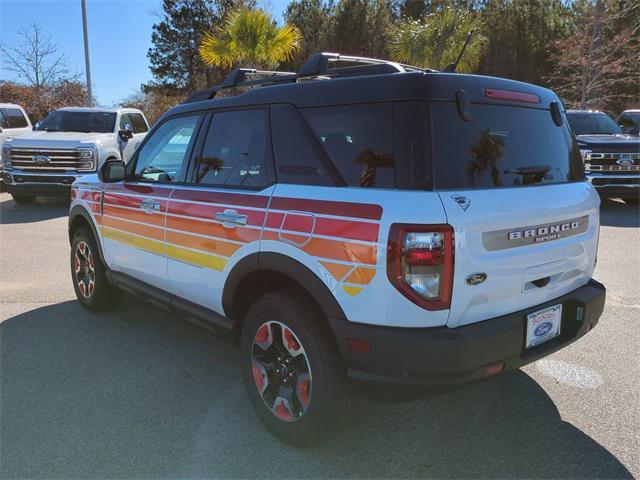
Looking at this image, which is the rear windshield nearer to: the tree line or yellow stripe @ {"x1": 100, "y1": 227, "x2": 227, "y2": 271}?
yellow stripe @ {"x1": 100, "y1": 227, "x2": 227, "y2": 271}

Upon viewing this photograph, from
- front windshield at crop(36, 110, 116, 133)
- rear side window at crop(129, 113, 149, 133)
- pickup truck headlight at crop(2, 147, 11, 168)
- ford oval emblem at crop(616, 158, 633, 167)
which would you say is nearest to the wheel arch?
ford oval emblem at crop(616, 158, 633, 167)

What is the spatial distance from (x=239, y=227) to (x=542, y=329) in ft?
5.36

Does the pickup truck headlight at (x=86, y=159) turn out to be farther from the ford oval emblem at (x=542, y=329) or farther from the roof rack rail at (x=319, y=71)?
the ford oval emblem at (x=542, y=329)

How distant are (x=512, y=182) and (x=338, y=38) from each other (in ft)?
86.2

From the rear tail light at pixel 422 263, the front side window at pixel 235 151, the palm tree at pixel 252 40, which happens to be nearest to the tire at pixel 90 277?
the front side window at pixel 235 151

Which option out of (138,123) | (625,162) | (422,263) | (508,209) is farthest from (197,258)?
(138,123)

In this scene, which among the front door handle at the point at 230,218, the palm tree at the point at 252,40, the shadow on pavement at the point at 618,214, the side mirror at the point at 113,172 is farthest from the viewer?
the palm tree at the point at 252,40

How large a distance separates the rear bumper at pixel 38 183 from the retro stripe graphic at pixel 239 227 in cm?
671

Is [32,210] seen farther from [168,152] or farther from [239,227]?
[239,227]

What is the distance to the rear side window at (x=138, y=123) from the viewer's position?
1247cm

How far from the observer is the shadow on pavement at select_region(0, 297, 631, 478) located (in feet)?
8.65

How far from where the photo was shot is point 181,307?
3506 millimetres

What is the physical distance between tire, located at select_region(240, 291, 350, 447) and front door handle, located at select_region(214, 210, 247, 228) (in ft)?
1.44

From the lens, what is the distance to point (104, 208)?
14.4ft
